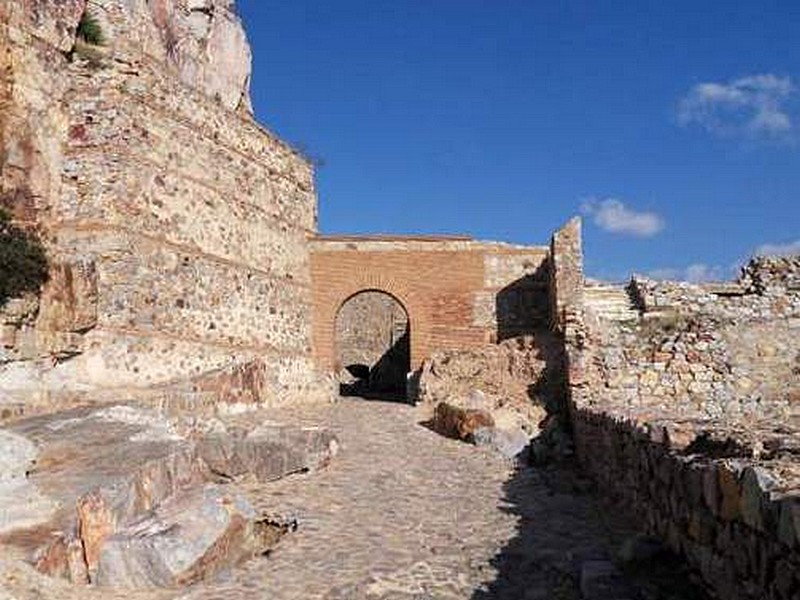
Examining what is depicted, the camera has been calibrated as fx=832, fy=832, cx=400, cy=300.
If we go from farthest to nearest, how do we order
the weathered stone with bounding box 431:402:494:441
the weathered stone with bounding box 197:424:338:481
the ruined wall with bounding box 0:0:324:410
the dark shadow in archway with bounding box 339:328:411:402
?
1. the dark shadow in archway with bounding box 339:328:411:402
2. the weathered stone with bounding box 431:402:494:441
3. the ruined wall with bounding box 0:0:324:410
4. the weathered stone with bounding box 197:424:338:481

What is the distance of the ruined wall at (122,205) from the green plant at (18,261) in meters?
0.41

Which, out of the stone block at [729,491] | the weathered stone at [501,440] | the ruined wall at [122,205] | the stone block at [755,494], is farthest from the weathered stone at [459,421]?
the stone block at [755,494]

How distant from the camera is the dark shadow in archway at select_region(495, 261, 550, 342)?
2080cm

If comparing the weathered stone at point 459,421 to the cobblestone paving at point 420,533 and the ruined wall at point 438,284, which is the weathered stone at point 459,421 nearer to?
the cobblestone paving at point 420,533

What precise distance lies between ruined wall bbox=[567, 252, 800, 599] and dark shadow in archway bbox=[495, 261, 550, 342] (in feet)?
10.1

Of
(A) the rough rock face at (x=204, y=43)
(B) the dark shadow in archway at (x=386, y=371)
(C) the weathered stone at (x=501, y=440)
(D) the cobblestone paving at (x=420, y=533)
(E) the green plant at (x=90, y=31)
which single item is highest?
(A) the rough rock face at (x=204, y=43)

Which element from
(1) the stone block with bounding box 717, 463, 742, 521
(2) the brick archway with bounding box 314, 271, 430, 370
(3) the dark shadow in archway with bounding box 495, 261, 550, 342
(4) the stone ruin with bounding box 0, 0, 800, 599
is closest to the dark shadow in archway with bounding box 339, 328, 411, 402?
(2) the brick archway with bounding box 314, 271, 430, 370

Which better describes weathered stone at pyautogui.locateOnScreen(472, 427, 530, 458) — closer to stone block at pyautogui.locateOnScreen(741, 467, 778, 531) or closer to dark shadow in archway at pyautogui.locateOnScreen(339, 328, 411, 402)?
stone block at pyautogui.locateOnScreen(741, 467, 778, 531)

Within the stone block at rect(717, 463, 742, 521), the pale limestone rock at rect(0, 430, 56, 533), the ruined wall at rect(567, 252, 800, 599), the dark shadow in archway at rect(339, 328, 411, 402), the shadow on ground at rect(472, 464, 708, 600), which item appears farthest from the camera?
the dark shadow in archway at rect(339, 328, 411, 402)

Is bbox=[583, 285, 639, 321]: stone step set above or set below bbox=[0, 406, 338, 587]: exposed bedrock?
above

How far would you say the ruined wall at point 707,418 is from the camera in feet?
13.5

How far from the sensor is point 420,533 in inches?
342

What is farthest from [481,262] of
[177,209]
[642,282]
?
[177,209]

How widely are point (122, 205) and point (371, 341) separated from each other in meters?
17.1
